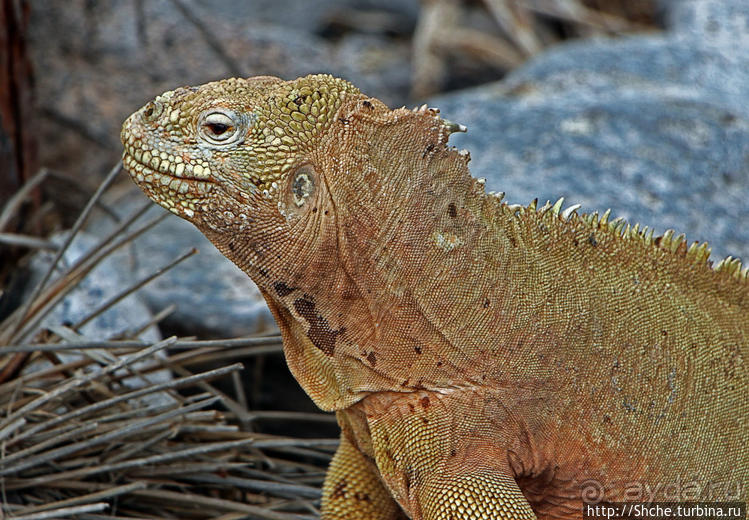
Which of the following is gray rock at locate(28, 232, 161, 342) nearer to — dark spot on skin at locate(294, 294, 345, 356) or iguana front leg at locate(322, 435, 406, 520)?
iguana front leg at locate(322, 435, 406, 520)

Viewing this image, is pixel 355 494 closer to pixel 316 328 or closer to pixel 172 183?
pixel 316 328

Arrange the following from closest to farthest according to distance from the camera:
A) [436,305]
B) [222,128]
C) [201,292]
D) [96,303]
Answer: [222,128] → [436,305] → [96,303] → [201,292]

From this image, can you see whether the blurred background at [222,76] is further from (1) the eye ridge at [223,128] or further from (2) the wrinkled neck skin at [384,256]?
(1) the eye ridge at [223,128]

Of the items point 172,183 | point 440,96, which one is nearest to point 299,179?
point 172,183

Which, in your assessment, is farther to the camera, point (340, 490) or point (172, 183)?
point (340, 490)

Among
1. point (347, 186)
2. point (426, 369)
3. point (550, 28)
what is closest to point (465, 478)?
point (426, 369)

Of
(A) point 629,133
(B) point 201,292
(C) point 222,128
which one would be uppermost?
(A) point 629,133

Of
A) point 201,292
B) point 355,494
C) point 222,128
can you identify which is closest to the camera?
point 222,128

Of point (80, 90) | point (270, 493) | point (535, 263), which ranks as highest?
point (80, 90)

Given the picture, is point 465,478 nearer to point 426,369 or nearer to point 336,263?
point 426,369
